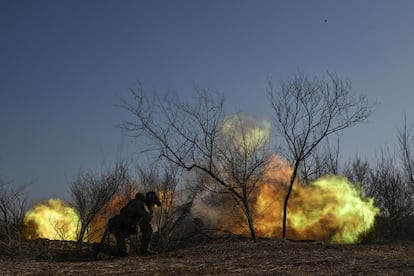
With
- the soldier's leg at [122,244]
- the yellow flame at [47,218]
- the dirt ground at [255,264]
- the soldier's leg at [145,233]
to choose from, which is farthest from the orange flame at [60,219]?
the dirt ground at [255,264]

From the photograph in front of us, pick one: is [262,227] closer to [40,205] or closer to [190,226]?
[190,226]

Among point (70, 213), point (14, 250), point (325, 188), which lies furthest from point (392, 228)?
point (14, 250)

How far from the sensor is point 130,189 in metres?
19.7

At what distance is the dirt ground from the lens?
8711 mm

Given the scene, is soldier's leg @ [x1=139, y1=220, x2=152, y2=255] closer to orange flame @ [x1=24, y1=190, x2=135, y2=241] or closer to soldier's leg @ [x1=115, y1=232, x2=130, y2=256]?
soldier's leg @ [x1=115, y1=232, x2=130, y2=256]

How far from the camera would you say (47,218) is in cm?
2062

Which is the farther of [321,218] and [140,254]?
[321,218]

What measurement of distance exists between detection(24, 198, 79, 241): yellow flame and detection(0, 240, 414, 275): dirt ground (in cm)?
607

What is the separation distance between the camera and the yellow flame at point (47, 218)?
1856cm

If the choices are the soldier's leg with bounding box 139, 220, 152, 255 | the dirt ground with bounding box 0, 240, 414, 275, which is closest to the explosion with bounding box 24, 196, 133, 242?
the soldier's leg with bounding box 139, 220, 152, 255

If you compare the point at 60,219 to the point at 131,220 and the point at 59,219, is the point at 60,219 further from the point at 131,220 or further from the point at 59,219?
the point at 131,220

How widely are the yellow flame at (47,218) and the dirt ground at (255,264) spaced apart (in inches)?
239

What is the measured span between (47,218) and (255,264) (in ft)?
45.5

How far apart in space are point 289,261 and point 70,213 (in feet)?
37.5
